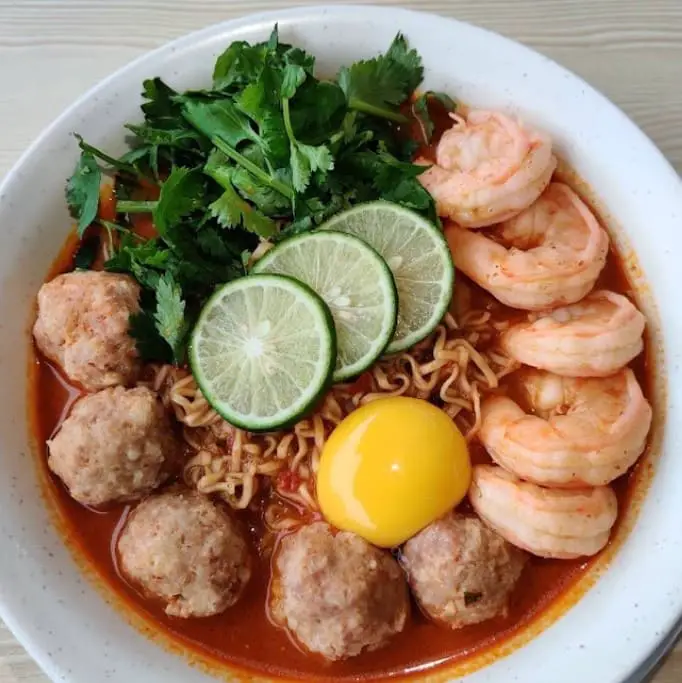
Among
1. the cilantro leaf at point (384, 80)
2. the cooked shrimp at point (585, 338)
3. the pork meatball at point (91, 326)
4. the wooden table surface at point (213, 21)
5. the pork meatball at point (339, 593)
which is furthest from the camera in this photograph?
A: the wooden table surface at point (213, 21)

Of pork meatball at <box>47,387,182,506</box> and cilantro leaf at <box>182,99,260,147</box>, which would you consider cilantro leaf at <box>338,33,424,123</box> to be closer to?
cilantro leaf at <box>182,99,260,147</box>

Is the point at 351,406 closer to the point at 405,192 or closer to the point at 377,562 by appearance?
the point at 377,562

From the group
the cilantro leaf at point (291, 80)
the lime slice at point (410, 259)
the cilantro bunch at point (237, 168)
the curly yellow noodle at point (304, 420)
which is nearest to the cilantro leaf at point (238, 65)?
the cilantro bunch at point (237, 168)

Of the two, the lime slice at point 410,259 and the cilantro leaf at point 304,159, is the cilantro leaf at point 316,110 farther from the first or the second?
the lime slice at point 410,259

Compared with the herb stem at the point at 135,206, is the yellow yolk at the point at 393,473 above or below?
below

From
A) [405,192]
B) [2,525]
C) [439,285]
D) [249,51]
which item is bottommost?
[2,525]

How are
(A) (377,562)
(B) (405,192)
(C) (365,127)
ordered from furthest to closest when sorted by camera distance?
(C) (365,127) < (B) (405,192) < (A) (377,562)

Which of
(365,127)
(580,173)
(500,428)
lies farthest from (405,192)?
(500,428)

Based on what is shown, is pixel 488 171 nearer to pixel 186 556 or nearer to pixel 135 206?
pixel 135 206
